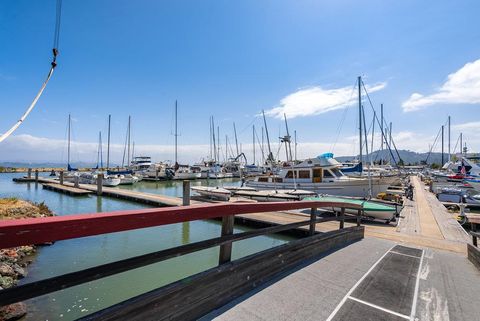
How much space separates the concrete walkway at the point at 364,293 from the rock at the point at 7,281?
6.82 meters

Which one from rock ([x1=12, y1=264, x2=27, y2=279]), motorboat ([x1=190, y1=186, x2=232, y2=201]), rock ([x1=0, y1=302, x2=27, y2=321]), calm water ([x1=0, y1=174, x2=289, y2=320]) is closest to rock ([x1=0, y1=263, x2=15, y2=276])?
rock ([x1=12, y1=264, x2=27, y2=279])

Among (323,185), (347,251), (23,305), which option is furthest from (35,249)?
(323,185)

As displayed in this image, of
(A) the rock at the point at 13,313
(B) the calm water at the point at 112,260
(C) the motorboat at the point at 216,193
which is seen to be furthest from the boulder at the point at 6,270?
(C) the motorboat at the point at 216,193

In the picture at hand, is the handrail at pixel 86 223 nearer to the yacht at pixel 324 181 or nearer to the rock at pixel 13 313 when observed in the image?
the rock at pixel 13 313

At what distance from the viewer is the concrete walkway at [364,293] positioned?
10.2 feet

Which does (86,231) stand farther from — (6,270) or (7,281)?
(6,270)

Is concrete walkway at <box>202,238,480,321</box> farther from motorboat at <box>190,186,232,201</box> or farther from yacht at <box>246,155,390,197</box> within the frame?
yacht at <box>246,155,390,197</box>

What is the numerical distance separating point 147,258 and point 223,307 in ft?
4.22

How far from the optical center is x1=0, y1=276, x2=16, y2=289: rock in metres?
6.55

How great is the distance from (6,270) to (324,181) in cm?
2027

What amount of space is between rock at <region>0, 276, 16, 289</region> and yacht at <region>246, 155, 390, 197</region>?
19267mm

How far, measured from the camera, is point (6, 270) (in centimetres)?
723

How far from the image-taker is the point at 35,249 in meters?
10.0

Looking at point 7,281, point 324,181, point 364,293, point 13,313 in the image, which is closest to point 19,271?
point 7,281
